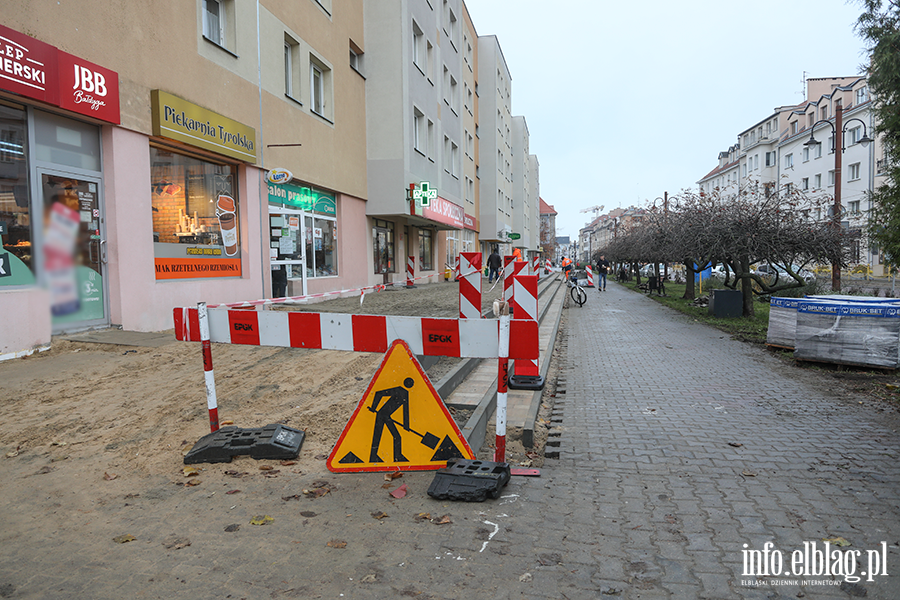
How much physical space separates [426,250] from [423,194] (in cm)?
847

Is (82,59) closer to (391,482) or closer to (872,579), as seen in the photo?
(391,482)

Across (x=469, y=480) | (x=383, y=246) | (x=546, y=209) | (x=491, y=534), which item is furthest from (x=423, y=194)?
(x=546, y=209)

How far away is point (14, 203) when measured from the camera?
752 cm

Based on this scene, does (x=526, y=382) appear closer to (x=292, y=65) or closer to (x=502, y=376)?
(x=502, y=376)

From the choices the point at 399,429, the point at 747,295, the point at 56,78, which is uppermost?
the point at 56,78

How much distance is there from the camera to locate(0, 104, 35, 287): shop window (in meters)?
7.37

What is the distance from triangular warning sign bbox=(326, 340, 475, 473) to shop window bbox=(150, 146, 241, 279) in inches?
300

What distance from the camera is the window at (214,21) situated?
37.9 ft

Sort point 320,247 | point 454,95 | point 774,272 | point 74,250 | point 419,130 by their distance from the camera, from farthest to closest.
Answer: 1. point 454,95
2. point 419,130
3. point 774,272
4. point 320,247
5. point 74,250

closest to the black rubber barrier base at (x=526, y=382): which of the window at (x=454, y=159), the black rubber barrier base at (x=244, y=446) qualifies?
the black rubber barrier base at (x=244, y=446)

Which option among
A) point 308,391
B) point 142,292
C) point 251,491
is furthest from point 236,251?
point 251,491

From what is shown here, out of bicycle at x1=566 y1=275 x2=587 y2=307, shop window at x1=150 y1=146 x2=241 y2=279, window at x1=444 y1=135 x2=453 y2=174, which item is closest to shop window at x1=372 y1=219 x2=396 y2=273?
window at x1=444 y1=135 x2=453 y2=174

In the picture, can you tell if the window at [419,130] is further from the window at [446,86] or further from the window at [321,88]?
the window at [321,88]

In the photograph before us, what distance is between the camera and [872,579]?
2.67 meters
